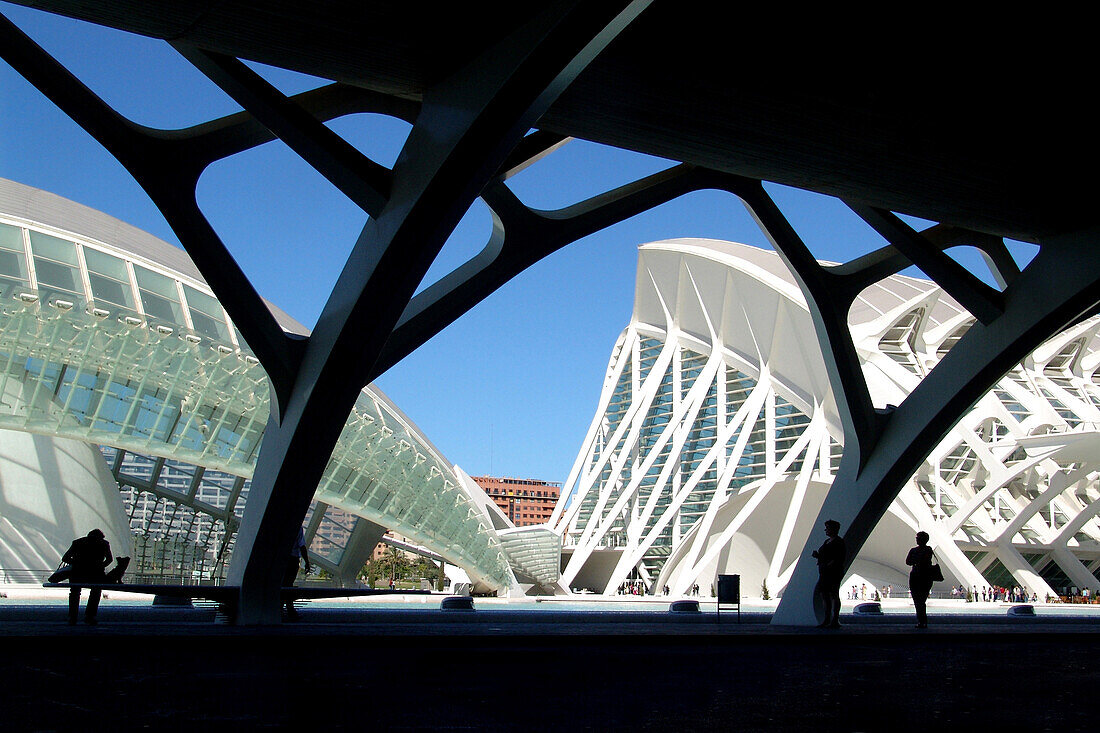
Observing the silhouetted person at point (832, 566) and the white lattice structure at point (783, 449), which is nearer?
the silhouetted person at point (832, 566)

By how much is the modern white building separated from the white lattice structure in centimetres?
2279

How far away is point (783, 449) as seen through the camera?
163ft

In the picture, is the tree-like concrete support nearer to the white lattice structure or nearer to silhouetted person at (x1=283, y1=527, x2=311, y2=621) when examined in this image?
silhouetted person at (x1=283, y1=527, x2=311, y2=621)

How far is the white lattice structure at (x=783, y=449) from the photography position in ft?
136

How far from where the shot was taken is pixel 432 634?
8938 mm

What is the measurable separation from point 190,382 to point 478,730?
21176 mm

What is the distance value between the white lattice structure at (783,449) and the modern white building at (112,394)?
22787 millimetres

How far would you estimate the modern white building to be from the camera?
20594 millimetres

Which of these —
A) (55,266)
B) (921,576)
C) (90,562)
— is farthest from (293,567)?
(55,266)

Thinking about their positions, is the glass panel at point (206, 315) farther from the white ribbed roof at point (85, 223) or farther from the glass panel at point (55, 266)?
the glass panel at point (55, 266)

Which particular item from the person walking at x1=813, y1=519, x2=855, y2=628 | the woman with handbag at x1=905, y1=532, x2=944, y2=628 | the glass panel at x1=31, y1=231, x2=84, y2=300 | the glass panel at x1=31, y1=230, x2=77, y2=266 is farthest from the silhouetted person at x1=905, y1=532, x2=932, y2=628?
the glass panel at x1=31, y1=230, x2=77, y2=266

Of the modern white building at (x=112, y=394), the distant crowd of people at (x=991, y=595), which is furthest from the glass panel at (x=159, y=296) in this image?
the distant crowd of people at (x=991, y=595)

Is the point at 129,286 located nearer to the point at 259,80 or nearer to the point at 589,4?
the point at 259,80

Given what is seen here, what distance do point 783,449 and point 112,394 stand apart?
35.5 metres
